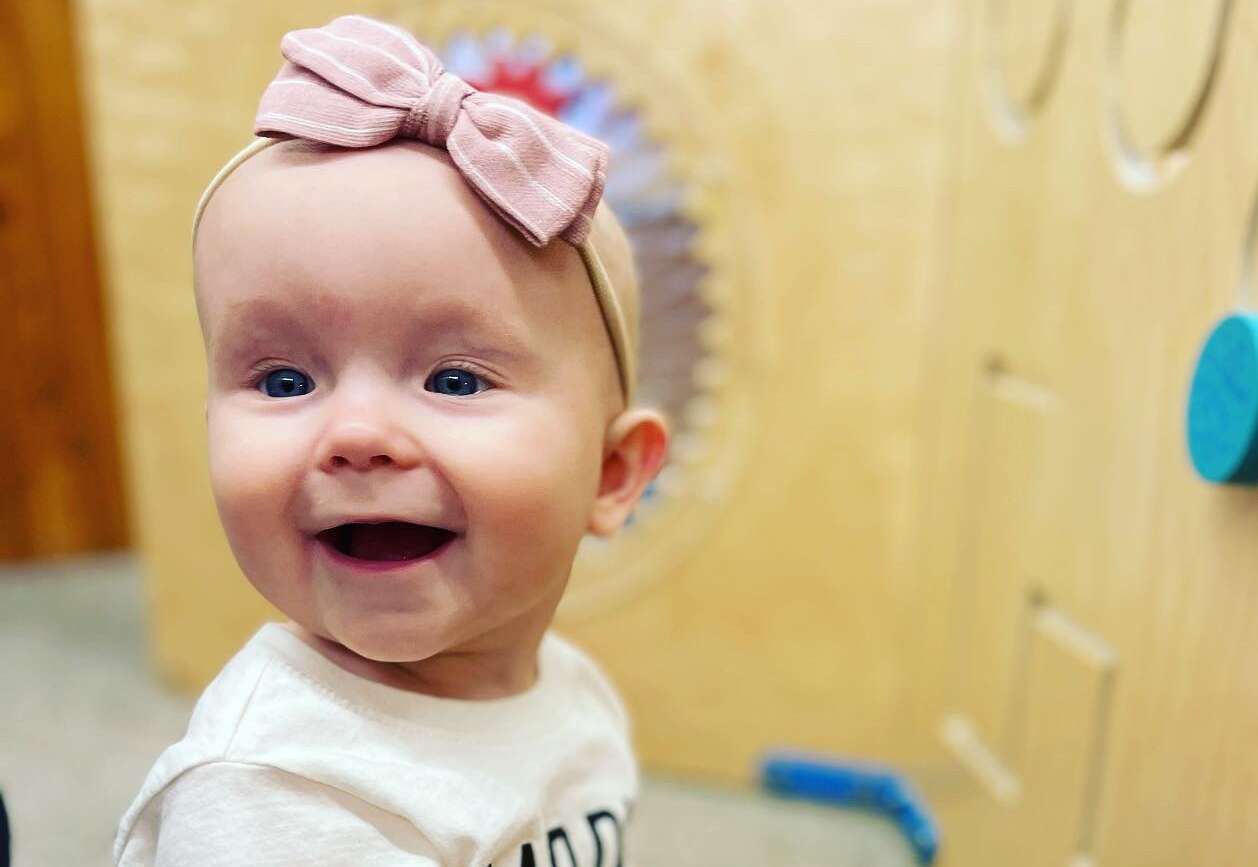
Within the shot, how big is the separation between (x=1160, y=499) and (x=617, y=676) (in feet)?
2.45

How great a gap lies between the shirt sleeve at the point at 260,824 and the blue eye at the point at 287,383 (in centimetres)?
17

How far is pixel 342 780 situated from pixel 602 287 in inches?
10.4

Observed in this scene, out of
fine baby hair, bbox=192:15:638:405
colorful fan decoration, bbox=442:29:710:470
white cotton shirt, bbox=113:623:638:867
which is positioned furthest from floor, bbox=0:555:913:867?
fine baby hair, bbox=192:15:638:405

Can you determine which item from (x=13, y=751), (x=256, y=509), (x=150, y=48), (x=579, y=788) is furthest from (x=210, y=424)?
(x=13, y=751)

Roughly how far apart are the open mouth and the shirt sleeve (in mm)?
104

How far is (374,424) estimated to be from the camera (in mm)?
466

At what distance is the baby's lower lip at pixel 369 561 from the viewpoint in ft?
1.61

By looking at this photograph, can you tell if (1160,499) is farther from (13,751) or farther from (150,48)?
(13,751)

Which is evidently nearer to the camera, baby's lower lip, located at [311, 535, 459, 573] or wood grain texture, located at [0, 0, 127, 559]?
baby's lower lip, located at [311, 535, 459, 573]

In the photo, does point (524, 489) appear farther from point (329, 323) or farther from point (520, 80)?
point (520, 80)

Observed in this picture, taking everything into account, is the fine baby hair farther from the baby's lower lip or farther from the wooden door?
the wooden door

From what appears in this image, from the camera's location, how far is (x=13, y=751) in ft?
4.27

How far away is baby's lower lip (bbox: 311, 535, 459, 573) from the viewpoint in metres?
0.49

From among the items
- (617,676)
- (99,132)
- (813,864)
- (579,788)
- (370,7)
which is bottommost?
(813,864)
